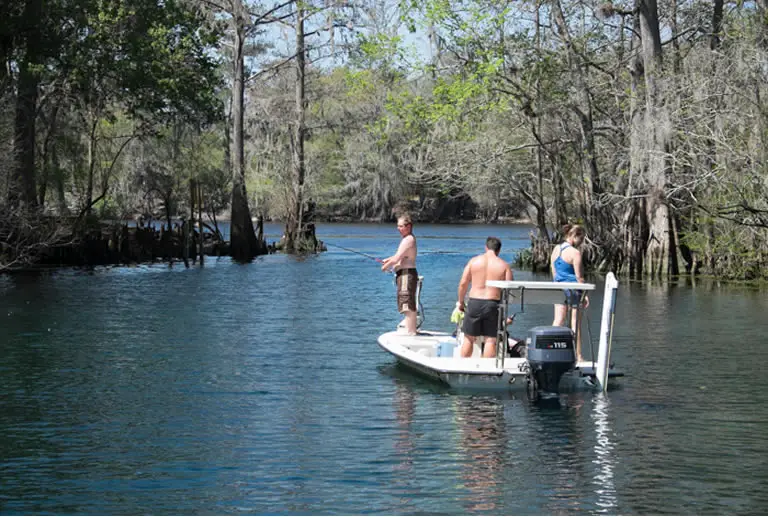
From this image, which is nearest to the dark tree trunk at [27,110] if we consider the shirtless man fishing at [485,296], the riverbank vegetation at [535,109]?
the riverbank vegetation at [535,109]

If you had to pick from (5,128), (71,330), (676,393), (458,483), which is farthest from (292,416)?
(5,128)

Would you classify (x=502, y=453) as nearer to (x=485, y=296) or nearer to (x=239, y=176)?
(x=485, y=296)

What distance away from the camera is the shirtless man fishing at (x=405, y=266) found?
17125mm

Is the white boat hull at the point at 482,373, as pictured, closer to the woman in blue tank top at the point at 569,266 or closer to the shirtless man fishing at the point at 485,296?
the shirtless man fishing at the point at 485,296

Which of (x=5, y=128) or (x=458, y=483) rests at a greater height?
(x=5, y=128)

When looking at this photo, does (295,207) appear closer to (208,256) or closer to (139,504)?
(208,256)

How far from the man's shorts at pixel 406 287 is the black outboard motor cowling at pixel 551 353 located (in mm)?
3428

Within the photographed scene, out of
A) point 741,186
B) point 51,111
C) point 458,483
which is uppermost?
point 51,111

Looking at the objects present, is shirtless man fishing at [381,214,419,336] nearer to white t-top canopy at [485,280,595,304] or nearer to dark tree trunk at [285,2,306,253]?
white t-top canopy at [485,280,595,304]

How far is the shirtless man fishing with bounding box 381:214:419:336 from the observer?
1712 centimetres

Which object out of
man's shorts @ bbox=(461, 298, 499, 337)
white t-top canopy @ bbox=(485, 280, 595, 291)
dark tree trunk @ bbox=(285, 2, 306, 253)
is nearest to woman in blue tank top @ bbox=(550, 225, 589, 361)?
man's shorts @ bbox=(461, 298, 499, 337)

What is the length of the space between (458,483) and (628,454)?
6.66 feet

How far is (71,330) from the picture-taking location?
22703 mm

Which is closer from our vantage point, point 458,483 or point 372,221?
point 458,483
